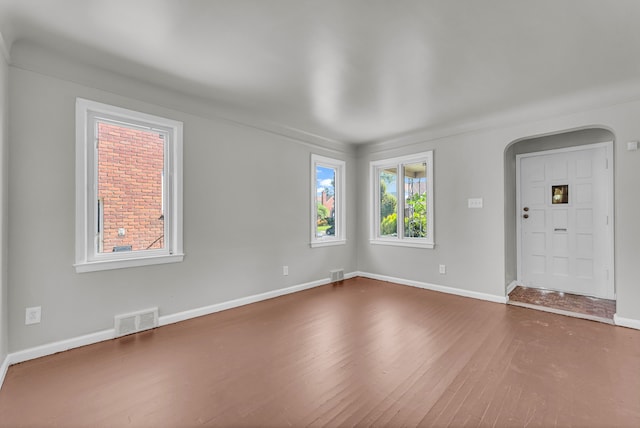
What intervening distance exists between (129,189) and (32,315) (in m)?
1.30

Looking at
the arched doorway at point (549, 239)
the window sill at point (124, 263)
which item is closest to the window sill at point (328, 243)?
the window sill at point (124, 263)

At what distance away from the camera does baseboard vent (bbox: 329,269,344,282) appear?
5.13 m

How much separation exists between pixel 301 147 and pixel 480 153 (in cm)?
266

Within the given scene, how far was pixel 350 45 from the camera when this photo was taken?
230cm

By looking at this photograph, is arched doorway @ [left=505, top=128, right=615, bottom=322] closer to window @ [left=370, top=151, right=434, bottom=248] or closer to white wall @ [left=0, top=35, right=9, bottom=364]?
window @ [left=370, top=151, right=434, bottom=248]

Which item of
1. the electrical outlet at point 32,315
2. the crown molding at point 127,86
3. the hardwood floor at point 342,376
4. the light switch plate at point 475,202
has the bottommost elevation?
the hardwood floor at point 342,376

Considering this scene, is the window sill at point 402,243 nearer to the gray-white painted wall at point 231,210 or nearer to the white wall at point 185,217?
the gray-white painted wall at point 231,210

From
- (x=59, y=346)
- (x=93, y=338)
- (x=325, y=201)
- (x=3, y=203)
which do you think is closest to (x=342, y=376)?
(x=93, y=338)

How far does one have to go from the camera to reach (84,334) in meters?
2.64

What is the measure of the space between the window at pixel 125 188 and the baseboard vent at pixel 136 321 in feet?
1.64

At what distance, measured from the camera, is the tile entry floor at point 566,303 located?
3.46m

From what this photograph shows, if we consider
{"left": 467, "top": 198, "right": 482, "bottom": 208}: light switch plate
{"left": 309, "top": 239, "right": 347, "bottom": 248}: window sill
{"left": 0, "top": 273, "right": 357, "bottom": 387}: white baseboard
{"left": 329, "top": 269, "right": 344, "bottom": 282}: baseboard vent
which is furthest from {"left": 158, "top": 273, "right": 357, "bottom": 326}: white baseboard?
{"left": 467, "top": 198, "right": 482, "bottom": 208}: light switch plate

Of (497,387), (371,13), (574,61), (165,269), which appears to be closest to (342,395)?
(497,387)

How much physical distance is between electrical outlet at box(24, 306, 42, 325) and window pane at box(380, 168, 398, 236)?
4654mm
